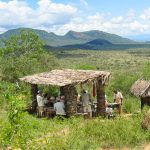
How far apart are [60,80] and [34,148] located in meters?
10.1

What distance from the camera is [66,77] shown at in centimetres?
2102

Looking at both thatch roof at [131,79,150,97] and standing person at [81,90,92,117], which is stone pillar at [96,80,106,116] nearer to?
standing person at [81,90,92,117]

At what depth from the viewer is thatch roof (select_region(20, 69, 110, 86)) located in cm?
2033

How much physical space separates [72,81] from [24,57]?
705 inches

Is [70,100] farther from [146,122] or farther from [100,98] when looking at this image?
[146,122]

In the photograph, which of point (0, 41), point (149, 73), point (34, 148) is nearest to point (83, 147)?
point (34, 148)

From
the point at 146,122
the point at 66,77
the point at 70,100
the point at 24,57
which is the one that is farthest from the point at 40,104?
the point at 24,57

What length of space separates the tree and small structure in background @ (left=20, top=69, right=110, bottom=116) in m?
12.7

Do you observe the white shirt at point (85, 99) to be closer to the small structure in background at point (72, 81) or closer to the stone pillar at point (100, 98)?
the small structure in background at point (72, 81)

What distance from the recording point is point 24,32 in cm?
4238

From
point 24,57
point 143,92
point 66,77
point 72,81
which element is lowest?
point 143,92

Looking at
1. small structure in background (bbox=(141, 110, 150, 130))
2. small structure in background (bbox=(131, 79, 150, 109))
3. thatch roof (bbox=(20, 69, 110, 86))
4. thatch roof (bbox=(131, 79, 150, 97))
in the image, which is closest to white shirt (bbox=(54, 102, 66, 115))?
thatch roof (bbox=(20, 69, 110, 86))

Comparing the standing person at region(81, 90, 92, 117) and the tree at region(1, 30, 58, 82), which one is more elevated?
the tree at region(1, 30, 58, 82)

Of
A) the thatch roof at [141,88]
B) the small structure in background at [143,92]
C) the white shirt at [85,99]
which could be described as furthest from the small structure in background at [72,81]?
the thatch roof at [141,88]
